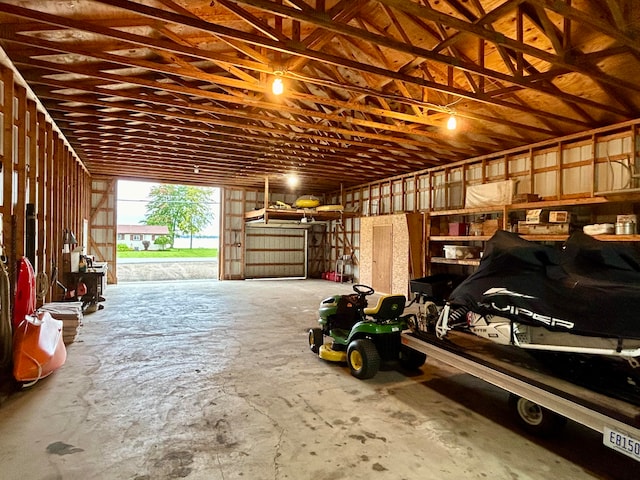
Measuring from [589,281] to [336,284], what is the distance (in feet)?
35.7

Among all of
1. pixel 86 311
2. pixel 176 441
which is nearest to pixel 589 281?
pixel 176 441

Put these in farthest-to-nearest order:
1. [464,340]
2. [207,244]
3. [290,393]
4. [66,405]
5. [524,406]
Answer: [207,244]
[464,340]
[290,393]
[66,405]
[524,406]

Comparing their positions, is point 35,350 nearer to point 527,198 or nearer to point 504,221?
point 504,221

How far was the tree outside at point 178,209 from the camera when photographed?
3334cm

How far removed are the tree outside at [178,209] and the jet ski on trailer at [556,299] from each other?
3228 centimetres

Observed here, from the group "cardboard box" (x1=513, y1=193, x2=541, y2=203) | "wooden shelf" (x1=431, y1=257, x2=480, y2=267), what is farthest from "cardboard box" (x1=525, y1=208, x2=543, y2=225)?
"wooden shelf" (x1=431, y1=257, x2=480, y2=267)

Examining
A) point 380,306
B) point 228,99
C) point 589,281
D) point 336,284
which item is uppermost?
point 228,99

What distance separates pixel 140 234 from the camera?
1305 inches

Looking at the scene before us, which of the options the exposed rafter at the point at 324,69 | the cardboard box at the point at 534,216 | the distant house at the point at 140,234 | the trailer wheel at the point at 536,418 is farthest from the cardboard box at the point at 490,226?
the distant house at the point at 140,234

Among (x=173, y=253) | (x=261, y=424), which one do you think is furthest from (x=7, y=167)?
(x=173, y=253)

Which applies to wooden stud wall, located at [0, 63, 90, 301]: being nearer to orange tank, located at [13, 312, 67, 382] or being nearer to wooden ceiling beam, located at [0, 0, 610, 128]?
orange tank, located at [13, 312, 67, 382]

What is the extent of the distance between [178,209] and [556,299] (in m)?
34.7

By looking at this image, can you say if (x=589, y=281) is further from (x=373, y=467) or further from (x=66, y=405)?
(x=66, y=405)

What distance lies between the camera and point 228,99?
5523 mm
